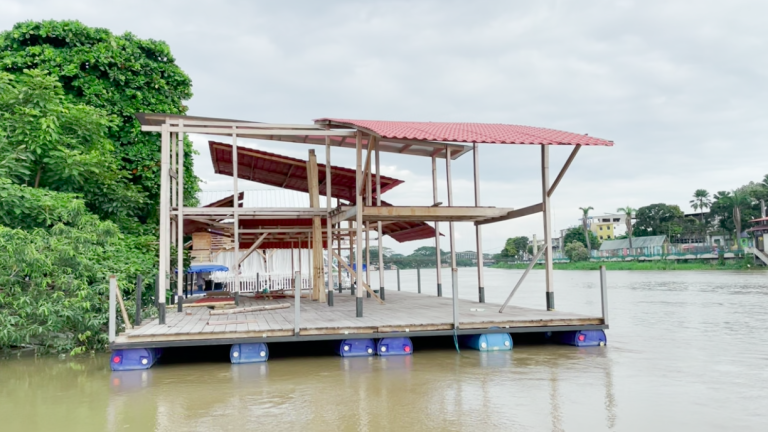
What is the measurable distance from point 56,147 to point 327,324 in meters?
7.47

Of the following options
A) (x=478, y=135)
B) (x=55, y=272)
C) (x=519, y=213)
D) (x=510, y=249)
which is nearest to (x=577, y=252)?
(x=510, y=249)

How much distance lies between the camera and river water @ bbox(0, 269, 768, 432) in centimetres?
590

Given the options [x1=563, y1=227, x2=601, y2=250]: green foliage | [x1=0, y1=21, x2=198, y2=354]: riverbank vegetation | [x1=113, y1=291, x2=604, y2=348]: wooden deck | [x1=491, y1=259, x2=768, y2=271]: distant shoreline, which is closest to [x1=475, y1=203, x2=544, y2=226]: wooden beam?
[x1=113, y1=291, x2=604, y2=348]: wooden deck

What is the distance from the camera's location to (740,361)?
933 centimetres

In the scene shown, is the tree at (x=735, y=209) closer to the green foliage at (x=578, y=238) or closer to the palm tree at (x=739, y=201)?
the palm tree at (x=739, y=201)

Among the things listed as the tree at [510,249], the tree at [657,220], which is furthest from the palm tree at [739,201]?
the tree at [510,249]

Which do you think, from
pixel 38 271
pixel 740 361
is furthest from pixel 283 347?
pixel 740 361

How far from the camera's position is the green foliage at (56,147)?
11.8 metres

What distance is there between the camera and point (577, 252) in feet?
246

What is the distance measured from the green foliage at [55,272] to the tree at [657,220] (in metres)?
70.2

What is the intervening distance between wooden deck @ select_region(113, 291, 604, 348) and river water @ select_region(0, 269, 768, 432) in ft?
1.59

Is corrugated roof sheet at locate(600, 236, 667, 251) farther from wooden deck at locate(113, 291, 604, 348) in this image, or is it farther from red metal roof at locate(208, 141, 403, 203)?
wooden deck at locate(113, 291, 604, 348)

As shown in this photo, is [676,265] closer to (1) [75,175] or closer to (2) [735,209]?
(2) [735,209]

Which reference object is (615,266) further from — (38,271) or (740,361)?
(38,271)
